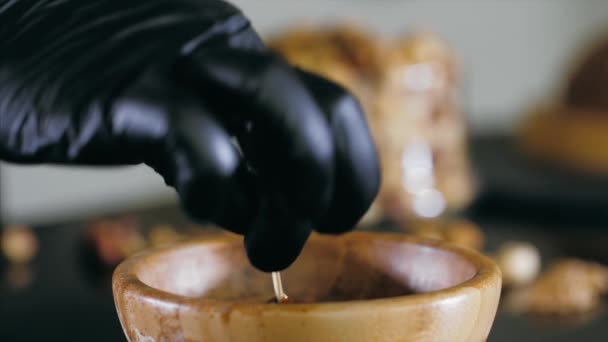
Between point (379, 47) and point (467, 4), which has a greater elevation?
point (379, 47)

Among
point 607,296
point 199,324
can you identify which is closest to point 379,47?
point 607,296

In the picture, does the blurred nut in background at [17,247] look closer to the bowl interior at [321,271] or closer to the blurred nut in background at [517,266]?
the blurred nut in background at [517,266]

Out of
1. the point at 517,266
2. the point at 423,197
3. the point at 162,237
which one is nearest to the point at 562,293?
the point at 517,266

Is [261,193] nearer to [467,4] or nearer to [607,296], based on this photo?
[607,296]

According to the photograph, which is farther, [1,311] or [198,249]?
[1,311]

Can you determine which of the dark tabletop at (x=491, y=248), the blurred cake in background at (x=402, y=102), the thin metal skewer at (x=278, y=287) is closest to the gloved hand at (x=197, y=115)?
the thin metal skewer at (x=278, y=287)

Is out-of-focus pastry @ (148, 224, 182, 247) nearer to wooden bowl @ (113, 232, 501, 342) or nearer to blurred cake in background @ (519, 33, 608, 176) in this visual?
wooden bowl @ (113, 232, 501, 342)
